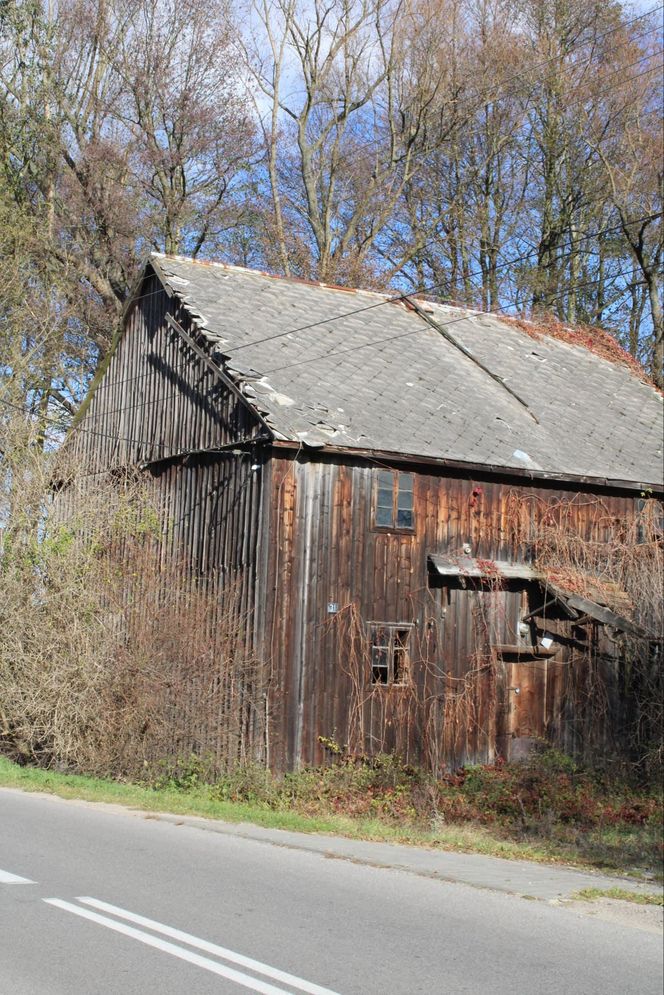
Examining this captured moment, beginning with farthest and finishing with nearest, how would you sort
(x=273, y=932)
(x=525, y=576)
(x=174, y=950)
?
(x=525, y=576) → (x=273, y=932) → (x=174, y=950)

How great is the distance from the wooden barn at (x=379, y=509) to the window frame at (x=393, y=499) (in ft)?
0.09

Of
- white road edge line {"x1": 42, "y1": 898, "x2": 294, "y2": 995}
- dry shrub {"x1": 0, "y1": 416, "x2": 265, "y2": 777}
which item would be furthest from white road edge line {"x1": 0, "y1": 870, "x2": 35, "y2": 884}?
dry shrub {"x1": 0, "y1": 416, "x2": 265, "y2": 777}

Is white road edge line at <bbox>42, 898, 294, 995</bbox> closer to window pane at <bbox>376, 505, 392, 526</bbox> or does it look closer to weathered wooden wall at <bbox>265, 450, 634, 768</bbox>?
weathered wooden wall at <bbox>265, 450, 634, 768</bbox>

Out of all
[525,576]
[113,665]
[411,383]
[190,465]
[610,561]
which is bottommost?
[113,665]

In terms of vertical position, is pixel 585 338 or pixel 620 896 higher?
pixel 585 338

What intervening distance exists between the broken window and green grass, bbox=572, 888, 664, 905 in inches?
320

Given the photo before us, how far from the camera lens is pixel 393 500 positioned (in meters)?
18.1

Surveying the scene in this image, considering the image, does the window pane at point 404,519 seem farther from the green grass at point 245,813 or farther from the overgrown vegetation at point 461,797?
the green grass at point 245,813

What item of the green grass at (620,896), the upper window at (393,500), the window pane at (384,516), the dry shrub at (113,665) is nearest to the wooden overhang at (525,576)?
the upper window at (393,500)

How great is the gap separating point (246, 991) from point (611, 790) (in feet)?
41.0

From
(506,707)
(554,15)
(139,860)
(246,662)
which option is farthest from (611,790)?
(554,15)

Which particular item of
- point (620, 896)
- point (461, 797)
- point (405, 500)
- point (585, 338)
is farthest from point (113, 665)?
point (585, 338)

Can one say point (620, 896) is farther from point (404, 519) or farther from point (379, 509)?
point (404, 519)

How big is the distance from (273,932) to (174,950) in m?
0.81
